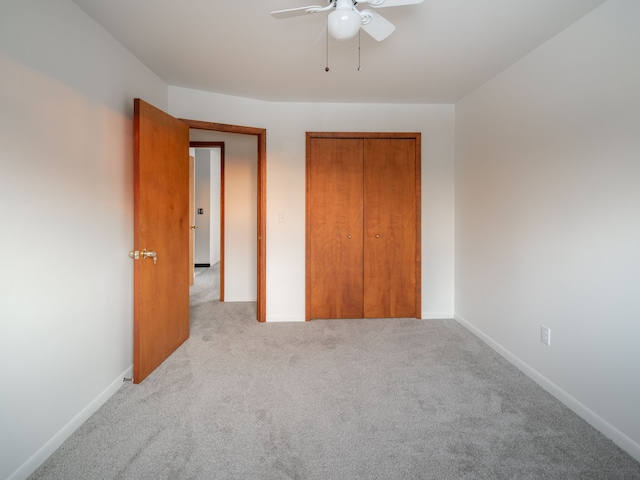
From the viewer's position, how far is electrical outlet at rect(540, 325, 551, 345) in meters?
2.19

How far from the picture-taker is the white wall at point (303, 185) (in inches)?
134

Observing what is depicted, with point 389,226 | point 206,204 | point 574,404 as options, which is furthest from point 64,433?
point 206,204

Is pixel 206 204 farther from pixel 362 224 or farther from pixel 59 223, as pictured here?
pixel 59 223

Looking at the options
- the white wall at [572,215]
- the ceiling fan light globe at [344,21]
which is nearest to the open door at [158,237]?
the ceiling fan light globe at [344,21]

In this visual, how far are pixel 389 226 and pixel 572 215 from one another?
1.71 metres

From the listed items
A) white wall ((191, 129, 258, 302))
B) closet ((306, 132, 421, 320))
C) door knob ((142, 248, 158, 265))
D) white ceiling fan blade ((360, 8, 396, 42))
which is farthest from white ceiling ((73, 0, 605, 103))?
door knob ((142, 248, 158, 265))

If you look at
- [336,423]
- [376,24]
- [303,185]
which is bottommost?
[336,423]

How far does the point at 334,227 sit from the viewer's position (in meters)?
3.48

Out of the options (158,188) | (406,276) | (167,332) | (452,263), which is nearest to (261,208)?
(158,188)

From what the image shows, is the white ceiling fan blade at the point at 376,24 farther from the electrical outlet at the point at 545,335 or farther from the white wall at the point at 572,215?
the electrical outlet at the point at 545,335

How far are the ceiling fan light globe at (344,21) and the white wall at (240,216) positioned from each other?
2.86 metres

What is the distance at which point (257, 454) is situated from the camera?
1.57 meters

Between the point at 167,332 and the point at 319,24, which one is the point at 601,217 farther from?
the point at 167,332

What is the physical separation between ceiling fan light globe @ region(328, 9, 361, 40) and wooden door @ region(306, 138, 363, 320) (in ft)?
6.35
